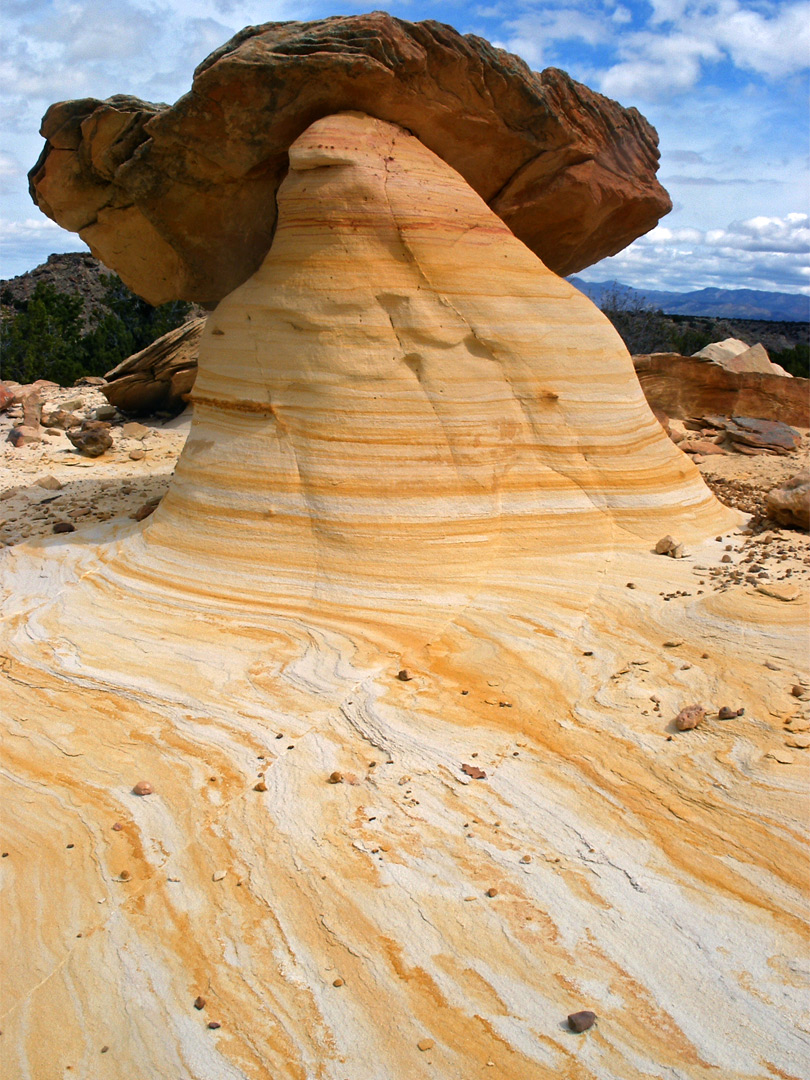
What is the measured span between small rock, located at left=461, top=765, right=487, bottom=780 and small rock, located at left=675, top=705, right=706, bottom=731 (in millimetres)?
837

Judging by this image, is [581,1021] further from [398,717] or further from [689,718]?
[398,717]

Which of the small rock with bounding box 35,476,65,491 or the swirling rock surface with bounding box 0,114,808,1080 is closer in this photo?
the swirling rock surface with bounding box 0,114,808,1080

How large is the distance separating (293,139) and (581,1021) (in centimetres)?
539

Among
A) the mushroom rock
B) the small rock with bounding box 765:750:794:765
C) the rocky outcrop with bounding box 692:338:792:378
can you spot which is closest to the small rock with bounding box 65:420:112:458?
the mushroom rock

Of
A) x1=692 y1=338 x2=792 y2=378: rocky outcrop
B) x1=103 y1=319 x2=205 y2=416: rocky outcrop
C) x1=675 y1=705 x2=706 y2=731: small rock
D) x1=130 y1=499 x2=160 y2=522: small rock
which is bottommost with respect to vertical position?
x1=675 y1=705 x2=706 y2=731: small rock

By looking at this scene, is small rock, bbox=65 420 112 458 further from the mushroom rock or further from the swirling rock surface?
the swirling rock surface

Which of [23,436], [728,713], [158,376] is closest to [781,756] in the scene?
[728,713]

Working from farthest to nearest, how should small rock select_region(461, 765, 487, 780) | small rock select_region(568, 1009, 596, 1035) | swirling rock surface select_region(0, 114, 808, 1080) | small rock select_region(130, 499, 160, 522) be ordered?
small rock select_region(130, 499, 160, 522) < small rock select_region(461, 765, 487, 780) < swirling rock surface select_region(0, 114, 808, 1080) < small rock select_region(568, 1009, 596, 1035)

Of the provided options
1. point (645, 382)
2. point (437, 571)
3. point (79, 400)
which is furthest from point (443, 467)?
point (79, 400)

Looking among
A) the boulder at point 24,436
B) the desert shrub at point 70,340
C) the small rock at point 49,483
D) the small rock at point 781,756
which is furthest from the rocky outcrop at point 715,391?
the desert shrub at point 70,340

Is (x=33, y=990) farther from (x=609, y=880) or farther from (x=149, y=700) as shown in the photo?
(x=609, y=880)

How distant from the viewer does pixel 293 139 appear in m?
5.54

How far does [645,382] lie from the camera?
1033cm

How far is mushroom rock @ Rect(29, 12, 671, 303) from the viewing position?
510 cm
